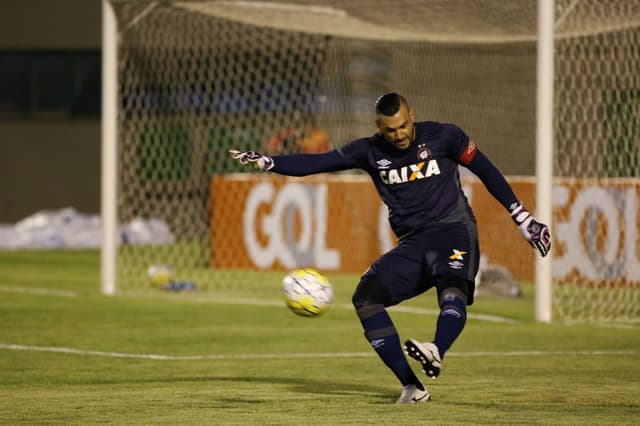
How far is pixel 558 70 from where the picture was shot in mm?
15094

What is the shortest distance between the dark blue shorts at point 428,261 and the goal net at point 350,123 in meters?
5.68

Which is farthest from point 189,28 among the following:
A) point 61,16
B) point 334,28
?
point 61,16

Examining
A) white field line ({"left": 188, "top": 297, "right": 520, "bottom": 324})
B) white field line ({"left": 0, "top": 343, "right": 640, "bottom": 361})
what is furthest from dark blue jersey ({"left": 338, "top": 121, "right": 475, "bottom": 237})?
white field line ({"left": 188, "top": 297, "right": 520, "bottom": 324})

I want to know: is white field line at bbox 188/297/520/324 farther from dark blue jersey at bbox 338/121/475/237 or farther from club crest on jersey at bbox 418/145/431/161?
club crest on jersey at bbox 418/145/431/161

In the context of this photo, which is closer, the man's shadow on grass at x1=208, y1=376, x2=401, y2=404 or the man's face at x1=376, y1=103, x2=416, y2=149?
the man's face at x1=376, y1=103, x2=416, y2=149

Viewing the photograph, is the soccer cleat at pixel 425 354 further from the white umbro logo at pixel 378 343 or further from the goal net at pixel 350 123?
the goal net at pixel 350 123

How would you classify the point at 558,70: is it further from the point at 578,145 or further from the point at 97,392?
the point at 97,392

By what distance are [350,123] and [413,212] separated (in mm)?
11505

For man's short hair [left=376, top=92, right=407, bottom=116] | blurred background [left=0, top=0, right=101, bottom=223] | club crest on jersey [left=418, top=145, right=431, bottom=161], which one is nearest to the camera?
man's short hair [left=376, top=92, right=407, bottom=116]

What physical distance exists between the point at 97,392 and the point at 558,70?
22.8 feet

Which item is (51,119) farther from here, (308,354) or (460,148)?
(460,148)

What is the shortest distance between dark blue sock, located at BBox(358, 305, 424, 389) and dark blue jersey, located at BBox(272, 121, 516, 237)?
0.57 metres

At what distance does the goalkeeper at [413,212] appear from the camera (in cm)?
898

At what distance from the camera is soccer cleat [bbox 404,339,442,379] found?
8.13 meters
